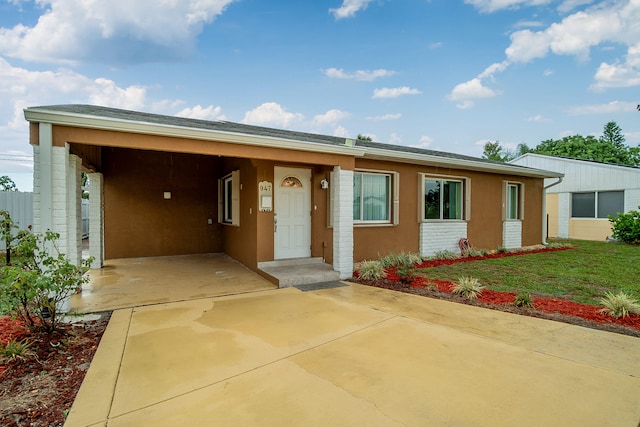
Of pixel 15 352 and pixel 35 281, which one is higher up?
pixel 35 281

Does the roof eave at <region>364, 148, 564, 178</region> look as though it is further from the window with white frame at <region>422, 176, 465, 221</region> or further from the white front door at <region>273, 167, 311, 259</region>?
the white front door at <region>273, 167, 311, 259</region>

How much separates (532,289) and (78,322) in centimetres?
726

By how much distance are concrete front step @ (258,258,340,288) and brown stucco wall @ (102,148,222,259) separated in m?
3.98

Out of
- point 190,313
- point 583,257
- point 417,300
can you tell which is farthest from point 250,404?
point 583,257

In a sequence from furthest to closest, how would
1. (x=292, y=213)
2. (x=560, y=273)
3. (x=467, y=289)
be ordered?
1. (x=292, y=213)
2. (x=560, y=273)
3. (x=467, y=289)

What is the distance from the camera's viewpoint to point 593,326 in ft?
13.2

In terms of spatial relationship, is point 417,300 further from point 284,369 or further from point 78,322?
point 78,322

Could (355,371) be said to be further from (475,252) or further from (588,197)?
(588,197)

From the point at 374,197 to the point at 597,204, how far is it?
1301 centimetres

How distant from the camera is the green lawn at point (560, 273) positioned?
579 cm

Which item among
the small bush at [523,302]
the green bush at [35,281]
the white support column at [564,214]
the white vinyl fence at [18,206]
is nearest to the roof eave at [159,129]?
the green bush at [35,281]

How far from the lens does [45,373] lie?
9.31 feet

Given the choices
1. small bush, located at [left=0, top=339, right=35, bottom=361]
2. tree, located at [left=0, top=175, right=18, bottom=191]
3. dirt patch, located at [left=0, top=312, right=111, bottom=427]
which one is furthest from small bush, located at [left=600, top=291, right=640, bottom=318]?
tree, located at [left=0, top=175, right=18, bottom=191]

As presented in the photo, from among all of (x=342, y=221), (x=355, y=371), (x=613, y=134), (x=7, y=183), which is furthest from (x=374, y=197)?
(x=613, y=134)
